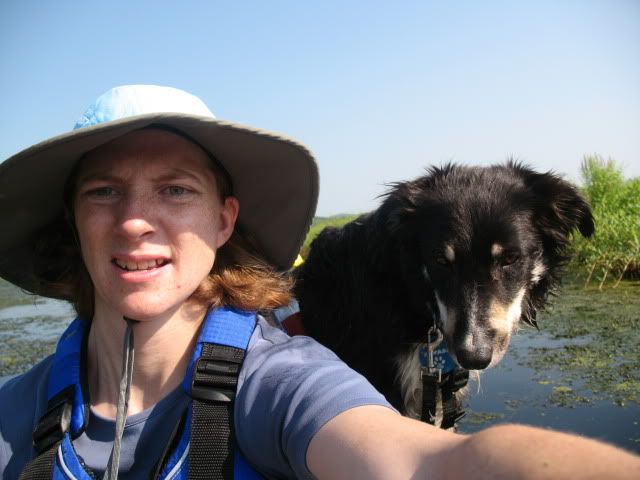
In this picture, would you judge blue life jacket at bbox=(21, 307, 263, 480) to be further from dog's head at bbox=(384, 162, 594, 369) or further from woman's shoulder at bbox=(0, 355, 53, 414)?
dog's head at bbox=(384, 162, 594, 369)

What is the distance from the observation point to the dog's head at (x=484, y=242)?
2.76 m

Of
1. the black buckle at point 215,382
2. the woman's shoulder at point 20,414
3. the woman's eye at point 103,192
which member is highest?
the woman's eye at point 103,192

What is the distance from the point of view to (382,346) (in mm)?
3092

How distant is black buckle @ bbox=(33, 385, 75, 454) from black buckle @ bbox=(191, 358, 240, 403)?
50 centimetres

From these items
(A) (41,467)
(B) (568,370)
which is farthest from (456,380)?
(B) (568,370)

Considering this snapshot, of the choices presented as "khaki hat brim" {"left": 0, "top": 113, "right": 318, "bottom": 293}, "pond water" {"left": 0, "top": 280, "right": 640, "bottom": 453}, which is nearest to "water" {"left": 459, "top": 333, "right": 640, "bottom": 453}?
"pond water" {"left": 0, "top": 280, "right": 640, "bottom": 453}

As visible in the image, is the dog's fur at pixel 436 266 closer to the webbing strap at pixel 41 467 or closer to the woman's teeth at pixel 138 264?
the woman's teeth at pixel 138 264

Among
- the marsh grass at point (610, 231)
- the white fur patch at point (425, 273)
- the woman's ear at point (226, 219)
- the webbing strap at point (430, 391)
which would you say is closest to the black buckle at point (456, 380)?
the webbing strap at point (430, 391)

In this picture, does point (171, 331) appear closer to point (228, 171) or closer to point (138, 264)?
point (138, 264)

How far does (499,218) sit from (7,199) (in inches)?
99.9

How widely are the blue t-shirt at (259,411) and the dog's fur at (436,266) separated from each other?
1.47 metres

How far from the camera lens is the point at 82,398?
166cm

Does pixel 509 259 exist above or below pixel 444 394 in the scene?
above

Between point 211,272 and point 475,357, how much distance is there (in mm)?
→ 1630
